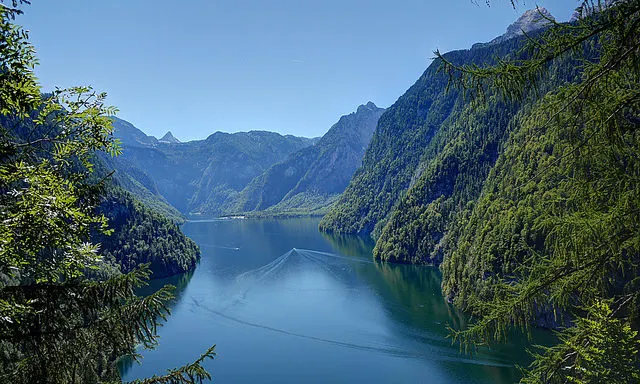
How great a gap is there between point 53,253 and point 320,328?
190 feet

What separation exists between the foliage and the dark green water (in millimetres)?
41102

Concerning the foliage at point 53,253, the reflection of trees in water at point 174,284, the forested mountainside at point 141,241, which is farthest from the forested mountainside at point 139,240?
the foliage at point 53,253

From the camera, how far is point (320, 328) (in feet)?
203

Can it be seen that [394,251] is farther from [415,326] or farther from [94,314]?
[94,314]

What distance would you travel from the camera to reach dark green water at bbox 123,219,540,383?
4656 centimetres

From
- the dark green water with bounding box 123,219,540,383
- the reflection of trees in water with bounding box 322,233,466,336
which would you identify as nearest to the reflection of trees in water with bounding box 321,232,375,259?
the reflection of trees in water with bounding box 322,233,466,336

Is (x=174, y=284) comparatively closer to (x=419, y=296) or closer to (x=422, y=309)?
(x=419, y=296)

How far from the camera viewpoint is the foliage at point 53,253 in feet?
20.7

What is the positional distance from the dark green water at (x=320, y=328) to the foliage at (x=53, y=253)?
41.1 metres

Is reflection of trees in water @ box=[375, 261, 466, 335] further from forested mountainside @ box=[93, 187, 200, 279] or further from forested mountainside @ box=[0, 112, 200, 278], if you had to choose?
forested mountainside @ box=[0, 112, 200, 278]

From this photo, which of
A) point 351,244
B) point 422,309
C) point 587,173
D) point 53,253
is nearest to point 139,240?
point 351,244

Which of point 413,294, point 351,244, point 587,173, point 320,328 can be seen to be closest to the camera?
point 587,173

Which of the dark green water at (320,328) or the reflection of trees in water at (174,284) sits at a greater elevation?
the reflection of trees in water at (174,284)

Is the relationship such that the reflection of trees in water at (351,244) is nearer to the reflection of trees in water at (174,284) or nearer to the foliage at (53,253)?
the reflection of trees in water at (174,284)
